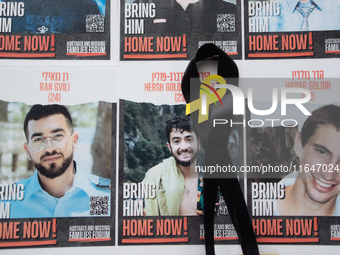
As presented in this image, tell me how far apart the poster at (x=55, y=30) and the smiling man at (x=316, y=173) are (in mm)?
684

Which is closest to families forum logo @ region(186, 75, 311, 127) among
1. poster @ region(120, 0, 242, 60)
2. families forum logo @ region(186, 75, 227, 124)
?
families forum logo @ region(186, 75, 227, 124)

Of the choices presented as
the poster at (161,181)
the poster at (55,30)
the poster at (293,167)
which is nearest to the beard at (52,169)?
the poster at (161,181)

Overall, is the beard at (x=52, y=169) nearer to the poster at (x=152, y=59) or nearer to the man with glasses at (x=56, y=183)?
the man with glasses at (x=56, y=183)

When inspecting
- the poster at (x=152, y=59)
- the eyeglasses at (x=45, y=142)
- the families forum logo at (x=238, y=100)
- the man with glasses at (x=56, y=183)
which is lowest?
the man with glasses at (x=56, y=183)

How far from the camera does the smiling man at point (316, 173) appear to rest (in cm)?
68

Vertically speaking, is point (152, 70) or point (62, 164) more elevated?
point (152, 70)

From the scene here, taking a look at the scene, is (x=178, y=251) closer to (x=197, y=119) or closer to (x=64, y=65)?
(x=197, y=119)

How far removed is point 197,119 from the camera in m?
0.69

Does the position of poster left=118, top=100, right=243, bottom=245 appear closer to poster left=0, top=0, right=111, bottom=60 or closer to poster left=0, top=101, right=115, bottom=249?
poster left=0, top=101, right=115, bottom=249

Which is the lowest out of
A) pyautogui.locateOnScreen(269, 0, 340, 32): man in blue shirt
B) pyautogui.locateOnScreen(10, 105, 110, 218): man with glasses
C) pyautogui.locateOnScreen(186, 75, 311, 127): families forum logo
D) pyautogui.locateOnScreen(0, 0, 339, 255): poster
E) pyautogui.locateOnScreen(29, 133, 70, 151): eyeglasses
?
pyautogui.locateOnScreen(10, 105, 110, 218): man with glasses

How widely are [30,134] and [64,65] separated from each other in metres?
0.24

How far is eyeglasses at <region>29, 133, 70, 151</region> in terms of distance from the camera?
69 centimetres

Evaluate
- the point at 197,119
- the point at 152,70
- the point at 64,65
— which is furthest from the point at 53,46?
the point at 197,119

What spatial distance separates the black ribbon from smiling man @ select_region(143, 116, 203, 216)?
32 millimetres
